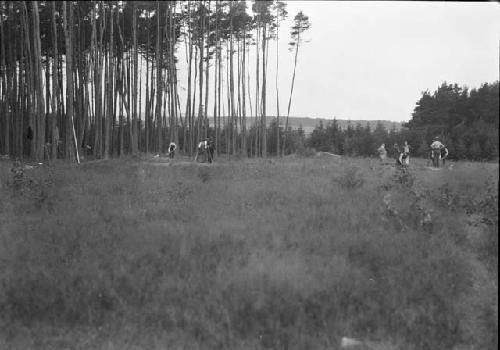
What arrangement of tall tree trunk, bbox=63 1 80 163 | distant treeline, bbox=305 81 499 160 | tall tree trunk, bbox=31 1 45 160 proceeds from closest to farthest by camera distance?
tall tree trunk, bbox=63 1 80 163 → tall tree trunk, bbox=31 1 45 160 → distant treeline, bbox=305 81 499 160

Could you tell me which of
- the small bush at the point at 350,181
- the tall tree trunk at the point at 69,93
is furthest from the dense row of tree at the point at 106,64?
the small bush at the point at 350,181

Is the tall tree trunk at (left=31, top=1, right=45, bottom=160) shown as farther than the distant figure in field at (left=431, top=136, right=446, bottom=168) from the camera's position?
No

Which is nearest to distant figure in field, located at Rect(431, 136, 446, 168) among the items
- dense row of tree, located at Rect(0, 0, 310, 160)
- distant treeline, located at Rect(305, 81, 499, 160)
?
distant treeline, located at Rect(305, 81, 499, 160)

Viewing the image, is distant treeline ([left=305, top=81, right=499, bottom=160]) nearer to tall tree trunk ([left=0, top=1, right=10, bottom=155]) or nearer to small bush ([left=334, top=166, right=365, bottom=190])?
small bush ([left=334, top=166, right=365, bottom=190])

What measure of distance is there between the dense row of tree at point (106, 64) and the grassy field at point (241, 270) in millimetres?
2995

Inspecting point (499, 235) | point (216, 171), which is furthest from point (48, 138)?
point (499, 235)

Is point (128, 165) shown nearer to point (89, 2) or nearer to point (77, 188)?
point (77, 188)

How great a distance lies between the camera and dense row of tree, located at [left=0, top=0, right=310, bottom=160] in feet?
43.3

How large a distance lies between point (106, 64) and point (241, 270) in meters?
17.3

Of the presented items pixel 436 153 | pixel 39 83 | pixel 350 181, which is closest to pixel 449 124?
pixel 436 153

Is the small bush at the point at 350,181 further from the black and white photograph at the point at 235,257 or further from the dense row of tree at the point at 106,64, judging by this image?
the dense row of tree at the point at 106,64

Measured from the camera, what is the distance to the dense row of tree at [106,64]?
520 inches

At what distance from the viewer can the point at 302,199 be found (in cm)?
1241

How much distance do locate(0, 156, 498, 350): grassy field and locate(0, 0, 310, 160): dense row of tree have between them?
2995 millimetres
